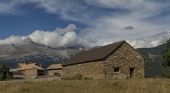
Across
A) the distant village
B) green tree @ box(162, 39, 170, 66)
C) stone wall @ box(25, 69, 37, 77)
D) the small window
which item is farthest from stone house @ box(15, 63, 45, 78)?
the small window

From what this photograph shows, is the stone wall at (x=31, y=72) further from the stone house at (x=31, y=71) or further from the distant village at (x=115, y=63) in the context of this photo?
the distant village at (x=115, y=63)

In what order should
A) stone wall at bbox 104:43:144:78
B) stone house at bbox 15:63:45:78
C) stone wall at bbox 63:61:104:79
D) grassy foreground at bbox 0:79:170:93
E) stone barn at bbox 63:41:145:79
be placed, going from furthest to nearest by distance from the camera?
stone house at bbox 15:63:45:78
stone wall at bbox 63:61:104:79
stone wall at bbox 104:43:144:78
stone barn at bbox 63:41:145:79
grassy foreground at bbox 0:79:170:93

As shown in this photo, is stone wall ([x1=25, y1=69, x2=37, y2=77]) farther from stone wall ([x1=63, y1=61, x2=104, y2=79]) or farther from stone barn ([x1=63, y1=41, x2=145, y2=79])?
stone barn ([x1=63, y1=41, x2=145, y2=79])

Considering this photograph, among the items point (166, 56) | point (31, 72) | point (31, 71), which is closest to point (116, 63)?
point (166, 56)

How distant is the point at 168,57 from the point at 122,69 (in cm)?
1912

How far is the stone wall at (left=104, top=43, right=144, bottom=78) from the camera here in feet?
129

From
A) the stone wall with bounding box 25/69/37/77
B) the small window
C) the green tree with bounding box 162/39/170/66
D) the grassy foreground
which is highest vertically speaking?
the green tree with bounding box 162/39/170/66

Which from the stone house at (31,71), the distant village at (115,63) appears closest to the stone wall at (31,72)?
the stone house at (31,71)

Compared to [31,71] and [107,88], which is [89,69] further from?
[31,71]

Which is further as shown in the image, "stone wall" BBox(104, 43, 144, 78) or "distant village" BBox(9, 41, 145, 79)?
"stone wall" BBox(104, 43, 144, 78)

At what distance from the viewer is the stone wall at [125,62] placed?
3921 cm

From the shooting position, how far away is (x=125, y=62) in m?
40.3

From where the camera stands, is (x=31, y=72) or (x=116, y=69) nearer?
(x=116, y=69)

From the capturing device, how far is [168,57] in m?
55.3
